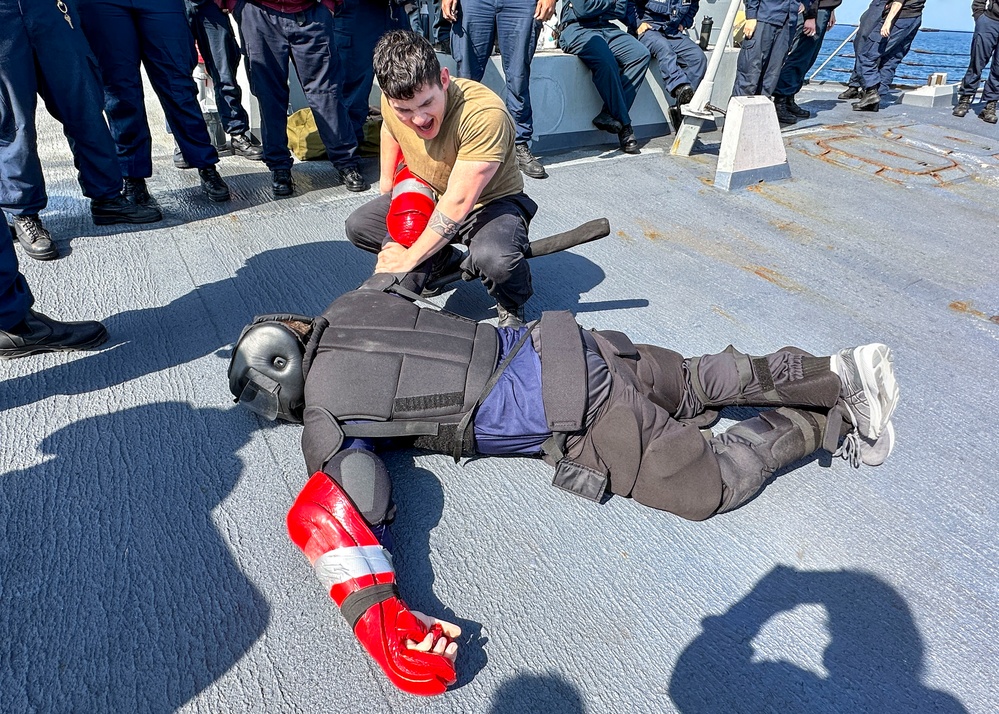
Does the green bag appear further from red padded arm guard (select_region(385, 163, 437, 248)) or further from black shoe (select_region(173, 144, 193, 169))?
red padded arm guard (select_region(385, 163, 437, 248))

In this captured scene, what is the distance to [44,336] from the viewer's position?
1.99m

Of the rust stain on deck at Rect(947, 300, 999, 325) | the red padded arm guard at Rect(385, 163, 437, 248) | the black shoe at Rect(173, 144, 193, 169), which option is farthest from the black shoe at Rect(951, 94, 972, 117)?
the black shoe at Rect(173, 144, 193, 169)

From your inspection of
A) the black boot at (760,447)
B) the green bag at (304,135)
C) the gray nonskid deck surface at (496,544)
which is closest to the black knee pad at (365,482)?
the gray nonskid deck surface at (496,544)

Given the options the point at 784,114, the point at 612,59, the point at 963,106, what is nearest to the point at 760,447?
the point at 612,59

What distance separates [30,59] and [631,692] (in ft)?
9.91

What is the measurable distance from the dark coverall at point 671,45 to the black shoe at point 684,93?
3 cm

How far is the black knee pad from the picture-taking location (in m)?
1.34

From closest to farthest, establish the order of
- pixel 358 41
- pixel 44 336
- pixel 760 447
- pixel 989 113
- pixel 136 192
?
pixel 760 447 → pixel 44 336 → pixel 136 192 → pixel 358 41 → pixel 989 113

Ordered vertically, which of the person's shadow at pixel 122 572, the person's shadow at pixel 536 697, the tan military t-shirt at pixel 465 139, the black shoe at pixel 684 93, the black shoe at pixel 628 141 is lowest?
the person's shadow at pixel 536 697

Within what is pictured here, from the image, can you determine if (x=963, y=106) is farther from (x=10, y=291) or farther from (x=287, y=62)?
(x=10, y=291)

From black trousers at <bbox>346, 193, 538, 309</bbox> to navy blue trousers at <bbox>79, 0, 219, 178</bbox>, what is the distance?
143cm

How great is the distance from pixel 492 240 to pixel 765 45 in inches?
149

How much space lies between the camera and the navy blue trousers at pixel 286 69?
121 inches

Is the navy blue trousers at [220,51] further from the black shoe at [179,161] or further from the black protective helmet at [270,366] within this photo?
the black protective helmet at [270,366]
